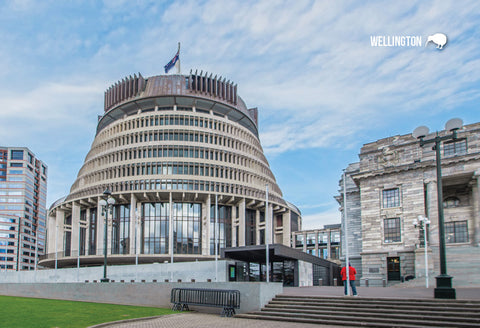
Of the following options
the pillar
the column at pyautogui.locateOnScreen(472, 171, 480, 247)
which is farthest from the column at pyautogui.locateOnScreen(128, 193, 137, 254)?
the column at pyautogui.locateOnScreen(472, 171, 480, 247)

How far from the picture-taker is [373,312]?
1973 centimetres

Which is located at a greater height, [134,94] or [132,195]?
[134,94]

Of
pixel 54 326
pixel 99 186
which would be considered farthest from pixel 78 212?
pixel 54 326

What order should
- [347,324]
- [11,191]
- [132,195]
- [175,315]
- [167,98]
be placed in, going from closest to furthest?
[347,324] < [175,315] < [132,195] < [167,98] < [11,191]

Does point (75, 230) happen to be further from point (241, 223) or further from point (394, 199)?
point (394, 199)

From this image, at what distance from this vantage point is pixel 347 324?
19.0m

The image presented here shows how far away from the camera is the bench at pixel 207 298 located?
22828mm

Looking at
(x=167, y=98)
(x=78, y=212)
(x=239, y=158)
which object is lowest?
(x=78, y=212)

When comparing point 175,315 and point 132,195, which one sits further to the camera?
point 132,195

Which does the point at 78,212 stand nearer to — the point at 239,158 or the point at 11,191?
the point at 239,158

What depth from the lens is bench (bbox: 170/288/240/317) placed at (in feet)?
74.9

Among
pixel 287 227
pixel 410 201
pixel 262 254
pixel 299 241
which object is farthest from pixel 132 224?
pixel 410 201

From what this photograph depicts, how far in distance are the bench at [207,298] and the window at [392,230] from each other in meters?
29.0

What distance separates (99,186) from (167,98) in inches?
763
